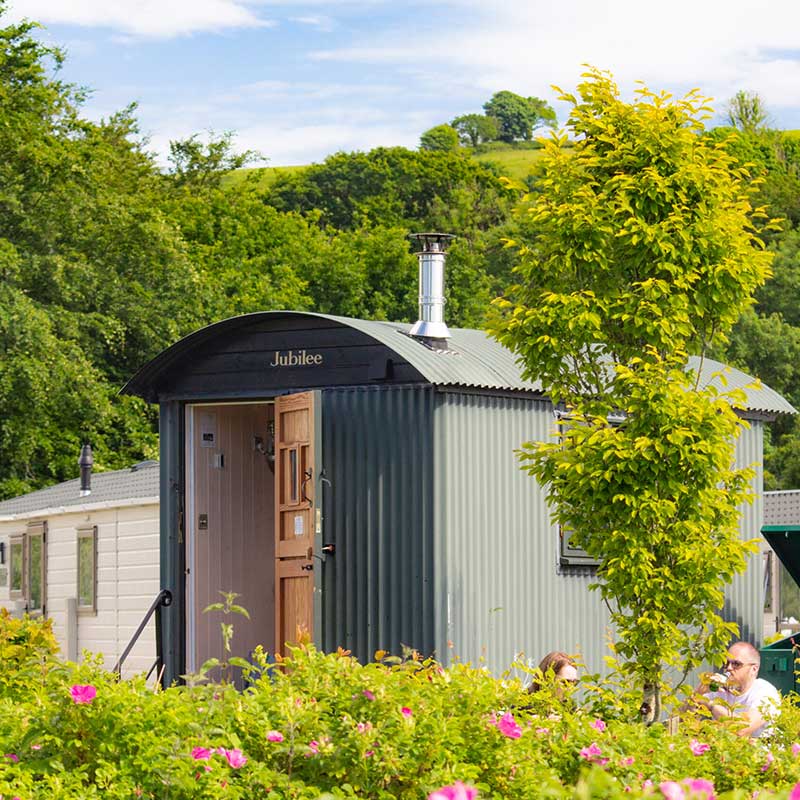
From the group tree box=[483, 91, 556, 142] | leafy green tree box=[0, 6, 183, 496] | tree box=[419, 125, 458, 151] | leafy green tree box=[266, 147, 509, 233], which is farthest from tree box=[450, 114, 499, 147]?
leafy green tree box=[0, 6, 183, 496]

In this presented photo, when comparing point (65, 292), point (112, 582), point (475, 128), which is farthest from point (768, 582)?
point (475, 128)

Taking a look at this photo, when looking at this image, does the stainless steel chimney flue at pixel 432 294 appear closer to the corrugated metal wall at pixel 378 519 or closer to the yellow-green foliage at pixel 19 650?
the corrugated metal wall at pixel 378 519

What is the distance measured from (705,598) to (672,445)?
0.97 m

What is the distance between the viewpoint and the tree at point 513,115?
111 meters

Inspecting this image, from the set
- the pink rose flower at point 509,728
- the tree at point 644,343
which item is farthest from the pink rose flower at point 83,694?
the tree at point 644,343

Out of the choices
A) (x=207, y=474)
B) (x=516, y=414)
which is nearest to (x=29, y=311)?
(x=207, y=474)

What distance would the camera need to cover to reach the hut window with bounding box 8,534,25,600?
65.8 feet

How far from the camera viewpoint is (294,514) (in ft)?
41.4

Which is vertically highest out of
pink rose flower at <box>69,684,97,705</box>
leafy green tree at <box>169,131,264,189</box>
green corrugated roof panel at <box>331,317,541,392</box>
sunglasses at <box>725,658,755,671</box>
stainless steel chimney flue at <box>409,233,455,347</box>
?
leafy green tree at <box>169,131,264,189</box>

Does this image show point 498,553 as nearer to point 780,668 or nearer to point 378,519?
point 378,519

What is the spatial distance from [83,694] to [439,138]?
82.8 m

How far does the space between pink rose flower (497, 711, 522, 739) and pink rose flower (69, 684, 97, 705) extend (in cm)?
161

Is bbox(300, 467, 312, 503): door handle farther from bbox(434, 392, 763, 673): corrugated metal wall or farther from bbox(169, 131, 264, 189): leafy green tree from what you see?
bbox(169, 131, 264, 189): leafy green tree

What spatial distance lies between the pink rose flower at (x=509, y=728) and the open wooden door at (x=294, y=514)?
5.93m
